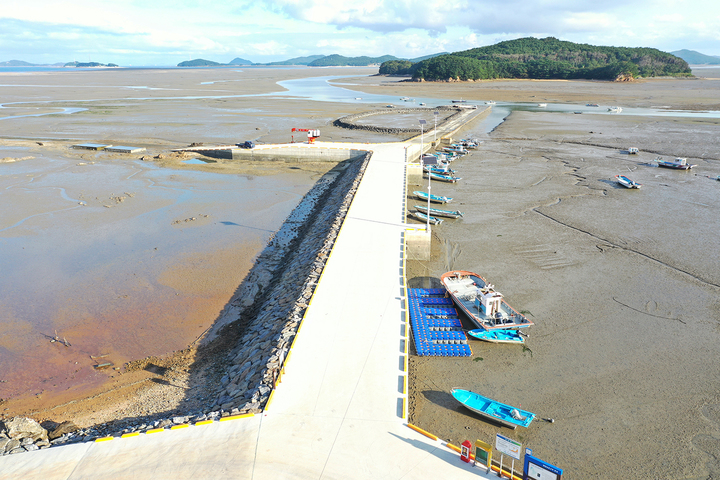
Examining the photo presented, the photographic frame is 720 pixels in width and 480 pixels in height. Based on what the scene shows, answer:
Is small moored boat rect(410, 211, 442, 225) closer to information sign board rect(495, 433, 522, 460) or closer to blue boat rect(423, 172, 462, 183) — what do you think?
blue boat rect(423, 172, 462, 183)

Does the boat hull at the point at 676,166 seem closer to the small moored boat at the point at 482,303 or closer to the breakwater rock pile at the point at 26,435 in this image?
the small moored boat at the point at 482,303

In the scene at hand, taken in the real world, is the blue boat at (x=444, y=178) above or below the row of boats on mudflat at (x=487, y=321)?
above

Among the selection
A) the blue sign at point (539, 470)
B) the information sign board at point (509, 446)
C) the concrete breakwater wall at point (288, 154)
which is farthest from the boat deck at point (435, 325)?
the concrete breakwater wall at point (288, 154)

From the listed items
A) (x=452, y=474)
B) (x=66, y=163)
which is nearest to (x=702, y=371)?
(x=452, y=474)

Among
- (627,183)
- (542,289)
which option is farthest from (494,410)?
(627,183)

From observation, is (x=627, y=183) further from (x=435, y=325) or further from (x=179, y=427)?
(x=179, y=427)

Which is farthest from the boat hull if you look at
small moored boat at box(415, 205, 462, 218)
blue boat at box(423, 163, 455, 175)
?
small moored boat at box(415, 205, 462, 218)
